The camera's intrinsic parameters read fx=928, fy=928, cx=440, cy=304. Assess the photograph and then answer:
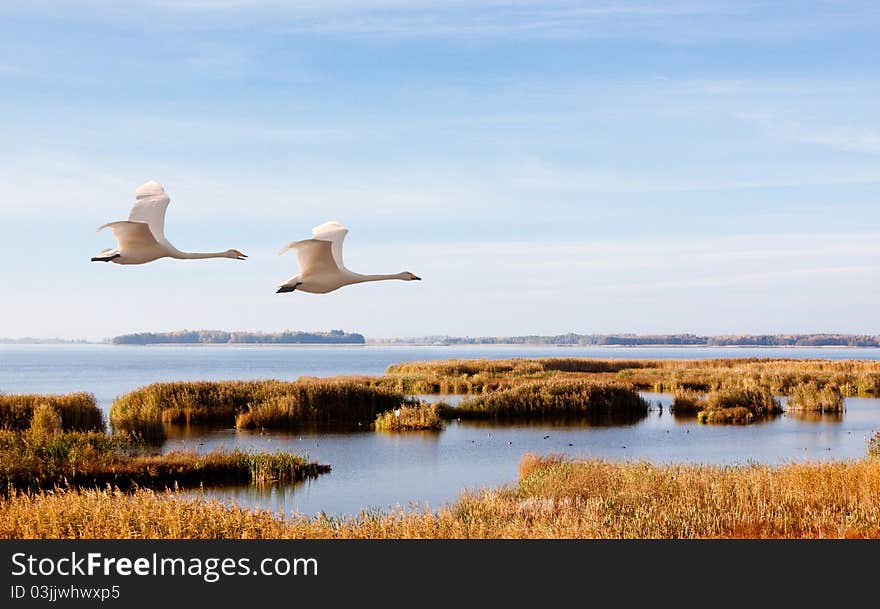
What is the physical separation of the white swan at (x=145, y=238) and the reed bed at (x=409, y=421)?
31.3m

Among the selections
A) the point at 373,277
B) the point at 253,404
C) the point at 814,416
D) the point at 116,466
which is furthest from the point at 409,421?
the point at 373,277

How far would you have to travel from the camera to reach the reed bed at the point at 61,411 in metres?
30.2

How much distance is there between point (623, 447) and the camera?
103 feet

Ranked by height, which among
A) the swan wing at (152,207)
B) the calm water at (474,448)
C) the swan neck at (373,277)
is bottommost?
the calm water at (474,448)

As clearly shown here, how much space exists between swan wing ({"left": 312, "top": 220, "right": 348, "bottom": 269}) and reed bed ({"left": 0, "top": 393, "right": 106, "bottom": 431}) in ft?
92.6

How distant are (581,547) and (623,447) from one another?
20.9 meters

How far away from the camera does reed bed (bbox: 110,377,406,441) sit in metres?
36.2

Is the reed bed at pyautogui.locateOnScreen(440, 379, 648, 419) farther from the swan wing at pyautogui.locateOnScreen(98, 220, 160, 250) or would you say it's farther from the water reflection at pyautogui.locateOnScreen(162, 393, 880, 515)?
the swan wing at pyautogui.locateOnScreen(98, 220, 160, 250)

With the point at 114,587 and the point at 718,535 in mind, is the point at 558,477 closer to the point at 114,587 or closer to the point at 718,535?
the point at 718,535

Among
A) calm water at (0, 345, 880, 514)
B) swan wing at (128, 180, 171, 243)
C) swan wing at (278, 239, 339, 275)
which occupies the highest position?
swan wing at (128, 180, 171, 243)

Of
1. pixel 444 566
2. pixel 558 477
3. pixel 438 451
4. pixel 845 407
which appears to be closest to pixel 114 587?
pixel 444 566

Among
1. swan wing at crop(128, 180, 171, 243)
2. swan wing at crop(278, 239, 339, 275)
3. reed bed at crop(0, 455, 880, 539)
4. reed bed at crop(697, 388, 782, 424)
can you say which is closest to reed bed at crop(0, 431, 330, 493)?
reed bed at crop(0, 455, 880, 539)

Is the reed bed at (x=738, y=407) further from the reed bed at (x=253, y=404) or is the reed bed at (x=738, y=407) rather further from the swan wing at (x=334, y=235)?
the swan wing at (x=334, y=235)

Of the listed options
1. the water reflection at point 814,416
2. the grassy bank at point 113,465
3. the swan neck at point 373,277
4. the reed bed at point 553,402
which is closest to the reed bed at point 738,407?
the water reflection at point 814,416
